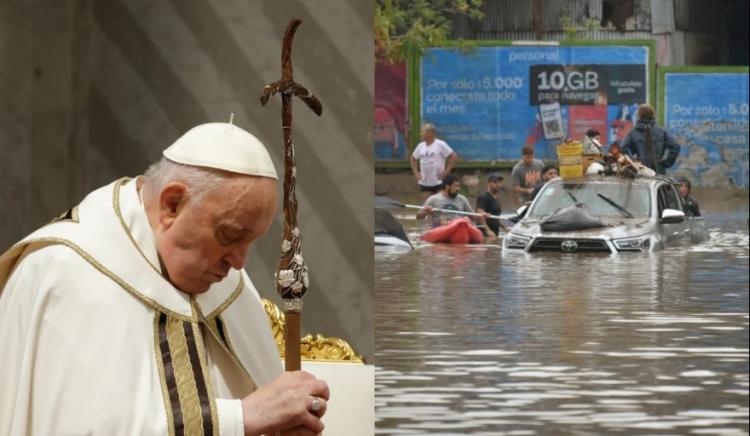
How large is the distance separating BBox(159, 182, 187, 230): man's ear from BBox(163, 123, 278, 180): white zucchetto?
0.17 feet

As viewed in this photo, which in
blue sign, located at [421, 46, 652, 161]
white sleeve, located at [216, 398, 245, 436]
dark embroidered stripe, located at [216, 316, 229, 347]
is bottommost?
white sleeve, located at [216, 398, 245, 436]

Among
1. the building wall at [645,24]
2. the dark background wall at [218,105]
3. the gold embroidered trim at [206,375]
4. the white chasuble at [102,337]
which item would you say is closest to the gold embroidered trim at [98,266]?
the white chasuble at [102,337]

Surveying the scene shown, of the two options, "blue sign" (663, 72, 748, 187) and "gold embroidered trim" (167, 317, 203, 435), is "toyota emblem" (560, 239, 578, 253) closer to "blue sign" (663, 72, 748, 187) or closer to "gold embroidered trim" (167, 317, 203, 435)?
"blue sign" (663, 72, 748, 187)

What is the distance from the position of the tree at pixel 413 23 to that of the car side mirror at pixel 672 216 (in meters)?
1.00

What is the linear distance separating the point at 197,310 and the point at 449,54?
2.50 meters

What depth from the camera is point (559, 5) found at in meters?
4.98

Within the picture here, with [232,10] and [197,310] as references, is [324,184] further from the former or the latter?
[197,310]

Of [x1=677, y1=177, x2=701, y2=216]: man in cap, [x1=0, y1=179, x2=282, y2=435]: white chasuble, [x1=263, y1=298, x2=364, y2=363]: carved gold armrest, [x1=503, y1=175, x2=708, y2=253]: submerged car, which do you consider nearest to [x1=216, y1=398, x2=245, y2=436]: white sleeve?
[x1=0, y1=179, x2=282, y2=435]: white chasuble

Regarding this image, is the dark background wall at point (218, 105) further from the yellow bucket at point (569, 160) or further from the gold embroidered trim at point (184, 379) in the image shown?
the gold embroidered trim at point (184, 379)

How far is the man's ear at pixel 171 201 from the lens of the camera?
8.11 feet

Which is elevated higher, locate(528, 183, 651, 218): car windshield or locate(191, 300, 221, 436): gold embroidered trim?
locate(528, 183, 651, 218): car windshield

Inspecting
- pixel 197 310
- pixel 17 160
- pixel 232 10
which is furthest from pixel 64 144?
pixel 197 310

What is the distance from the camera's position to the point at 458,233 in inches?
198

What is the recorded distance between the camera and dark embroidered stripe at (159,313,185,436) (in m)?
2.50
